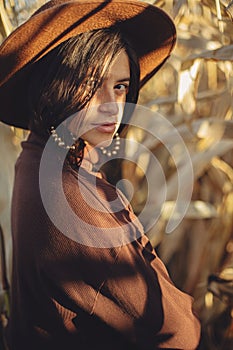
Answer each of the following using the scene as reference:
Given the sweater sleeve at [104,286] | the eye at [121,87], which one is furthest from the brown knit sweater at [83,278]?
the eye at [121,87]

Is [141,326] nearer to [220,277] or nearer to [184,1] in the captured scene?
[220,277]

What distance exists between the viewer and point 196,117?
132 cm

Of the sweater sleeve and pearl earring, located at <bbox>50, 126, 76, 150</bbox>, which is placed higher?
pearl earring, located at <bbox>50, 126, 76, 150</bbox>

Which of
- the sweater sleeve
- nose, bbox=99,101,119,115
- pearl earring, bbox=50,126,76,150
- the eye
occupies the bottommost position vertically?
the sweater sleeve

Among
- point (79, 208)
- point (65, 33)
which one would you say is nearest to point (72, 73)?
point (65, 33)

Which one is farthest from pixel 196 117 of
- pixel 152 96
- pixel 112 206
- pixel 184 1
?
pixel 112 206

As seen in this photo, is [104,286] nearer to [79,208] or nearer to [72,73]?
[79,208]

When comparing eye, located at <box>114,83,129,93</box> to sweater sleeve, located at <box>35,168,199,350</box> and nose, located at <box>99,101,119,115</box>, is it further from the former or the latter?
sweater sleeve, located at <box>35,168,199,350</box>

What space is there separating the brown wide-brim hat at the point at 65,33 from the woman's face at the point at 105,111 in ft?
0.19

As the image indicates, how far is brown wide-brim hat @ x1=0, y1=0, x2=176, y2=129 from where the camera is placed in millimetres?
825

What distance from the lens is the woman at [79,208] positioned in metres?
0.82

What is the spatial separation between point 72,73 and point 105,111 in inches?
2.5

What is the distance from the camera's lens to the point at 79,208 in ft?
2.69

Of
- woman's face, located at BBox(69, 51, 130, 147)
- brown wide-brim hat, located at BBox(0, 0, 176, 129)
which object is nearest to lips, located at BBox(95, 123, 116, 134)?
woman's face, located at BBox(69, 51, 130, 147)
